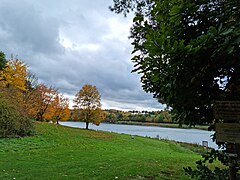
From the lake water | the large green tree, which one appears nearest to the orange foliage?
the lake water

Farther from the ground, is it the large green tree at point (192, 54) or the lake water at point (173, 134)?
the large green tree at point (192, 54)

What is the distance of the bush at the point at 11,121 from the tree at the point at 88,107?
1626cm

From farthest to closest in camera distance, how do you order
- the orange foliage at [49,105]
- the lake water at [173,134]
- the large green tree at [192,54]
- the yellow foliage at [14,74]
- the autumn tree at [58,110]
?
the autumn tree at [58,110]
the orange foliage at [49,105]
the lake water at [173,134]
the yellow foliage at [14,74]
the large green tree at [192,54]

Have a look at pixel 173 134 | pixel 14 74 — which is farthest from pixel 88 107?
pixel 173 134

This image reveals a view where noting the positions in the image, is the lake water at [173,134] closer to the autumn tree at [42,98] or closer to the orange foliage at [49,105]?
the orange foliage at [49,105]

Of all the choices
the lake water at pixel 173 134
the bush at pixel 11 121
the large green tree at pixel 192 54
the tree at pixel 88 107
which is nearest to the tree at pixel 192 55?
the large green tree at pixel 192 54

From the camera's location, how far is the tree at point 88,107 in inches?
1337

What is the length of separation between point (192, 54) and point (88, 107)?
31.6 meters

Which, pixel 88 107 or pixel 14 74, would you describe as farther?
pixel 88 107

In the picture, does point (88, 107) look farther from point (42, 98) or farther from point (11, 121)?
point (11, 121)

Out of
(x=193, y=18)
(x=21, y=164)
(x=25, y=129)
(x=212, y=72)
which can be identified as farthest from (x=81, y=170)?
(x=25, y=129)

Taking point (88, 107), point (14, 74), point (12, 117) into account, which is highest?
point (14, 74)

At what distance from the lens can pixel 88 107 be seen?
34.1 m

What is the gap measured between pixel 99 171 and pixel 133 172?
1008mm
